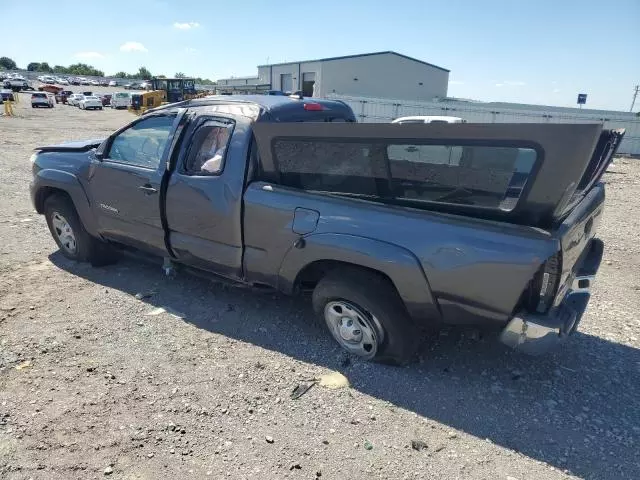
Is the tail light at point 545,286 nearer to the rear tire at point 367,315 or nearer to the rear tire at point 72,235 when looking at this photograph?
the rear tire at point 367,315

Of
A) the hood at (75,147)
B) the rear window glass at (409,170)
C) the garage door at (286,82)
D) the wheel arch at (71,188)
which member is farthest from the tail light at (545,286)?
the garage door at (286,82)

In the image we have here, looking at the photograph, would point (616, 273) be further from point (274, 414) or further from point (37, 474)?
point (37, 474)

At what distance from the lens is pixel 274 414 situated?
9.34 ft

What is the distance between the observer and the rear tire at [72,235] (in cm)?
482

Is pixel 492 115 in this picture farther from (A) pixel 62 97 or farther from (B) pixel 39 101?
(A) pixel 62 97

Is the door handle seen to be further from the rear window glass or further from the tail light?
the tail light

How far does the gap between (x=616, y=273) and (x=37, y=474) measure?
18.9 ft

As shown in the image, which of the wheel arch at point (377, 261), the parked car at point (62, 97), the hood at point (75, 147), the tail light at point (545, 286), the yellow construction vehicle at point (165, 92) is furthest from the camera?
the parked car at point (62, 97)

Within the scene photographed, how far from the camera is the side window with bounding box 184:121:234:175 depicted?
3.70 m

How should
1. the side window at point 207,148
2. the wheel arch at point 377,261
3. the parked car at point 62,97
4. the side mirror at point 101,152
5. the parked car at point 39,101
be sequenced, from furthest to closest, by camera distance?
1. the parked car at point 62,97
2. the parked car at point 39,101
3. the side mirror at point 101,152
4. the side window at point 207,148
5. the wheel arch at point 377,261

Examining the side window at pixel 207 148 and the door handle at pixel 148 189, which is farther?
the door handle at pixel 148 189

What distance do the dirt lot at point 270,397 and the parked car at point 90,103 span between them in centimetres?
4213

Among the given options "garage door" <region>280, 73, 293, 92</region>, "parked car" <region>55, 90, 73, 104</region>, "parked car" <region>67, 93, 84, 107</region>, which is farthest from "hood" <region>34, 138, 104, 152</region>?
"parked car" <region>55, 90, 73, 104</region>

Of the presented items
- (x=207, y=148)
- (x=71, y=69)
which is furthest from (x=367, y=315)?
(x=71, y=69)
